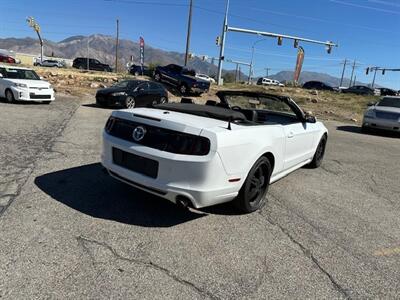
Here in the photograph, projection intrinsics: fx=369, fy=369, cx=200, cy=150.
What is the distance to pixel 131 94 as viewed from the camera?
16.2 metres

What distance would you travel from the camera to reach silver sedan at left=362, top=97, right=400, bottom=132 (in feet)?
44.3

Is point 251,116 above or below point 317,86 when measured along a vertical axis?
above

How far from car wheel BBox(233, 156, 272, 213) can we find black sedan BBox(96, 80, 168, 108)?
476 inches

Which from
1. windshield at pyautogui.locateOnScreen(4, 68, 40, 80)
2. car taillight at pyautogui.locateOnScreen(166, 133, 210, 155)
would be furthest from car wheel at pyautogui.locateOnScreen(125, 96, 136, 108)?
car taillight at pyautogui.locateOnScreen(166, 133, 210, 155)

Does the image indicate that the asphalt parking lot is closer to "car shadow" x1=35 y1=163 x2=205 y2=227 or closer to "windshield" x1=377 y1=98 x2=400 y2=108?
"car shadow" x1=35 y1=163 x2=205 y2=227

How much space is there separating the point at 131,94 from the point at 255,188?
1268 centimetres

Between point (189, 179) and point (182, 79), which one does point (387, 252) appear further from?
point (182, 79)

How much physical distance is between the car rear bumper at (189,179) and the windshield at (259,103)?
2.29 meters

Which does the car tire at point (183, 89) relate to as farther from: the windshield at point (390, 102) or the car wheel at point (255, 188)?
the car wheel at point (255, 188)

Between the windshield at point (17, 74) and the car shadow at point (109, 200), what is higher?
the windshield at point (17, 74)

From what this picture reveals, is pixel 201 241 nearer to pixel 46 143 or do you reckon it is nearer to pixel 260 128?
pixel 260 128

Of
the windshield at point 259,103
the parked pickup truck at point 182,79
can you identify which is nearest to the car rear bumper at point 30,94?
the windshield at point 259,103

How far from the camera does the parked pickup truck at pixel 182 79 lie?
2422 centimetres

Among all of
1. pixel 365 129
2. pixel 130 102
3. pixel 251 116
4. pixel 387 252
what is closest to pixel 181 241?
pixel 251 116
